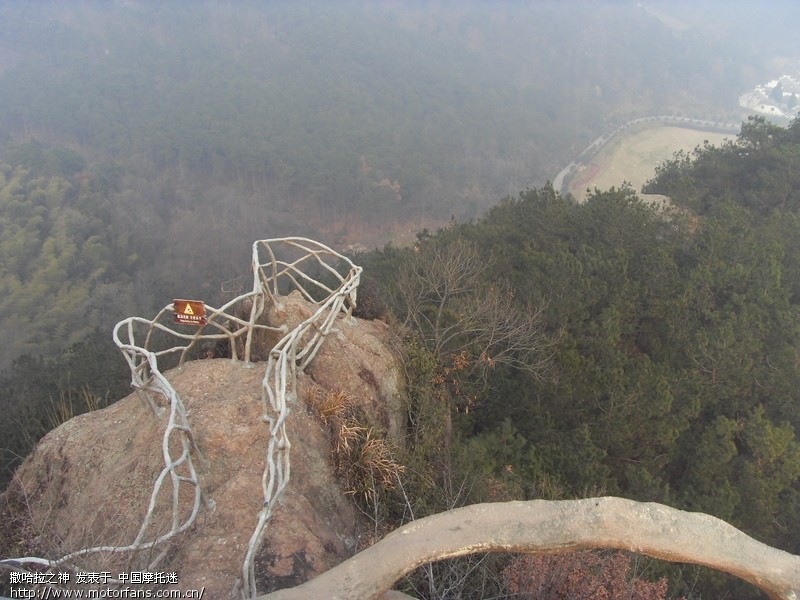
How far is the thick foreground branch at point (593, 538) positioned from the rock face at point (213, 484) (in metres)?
1.12

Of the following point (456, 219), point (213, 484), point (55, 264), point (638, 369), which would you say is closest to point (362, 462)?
point (213, 484)

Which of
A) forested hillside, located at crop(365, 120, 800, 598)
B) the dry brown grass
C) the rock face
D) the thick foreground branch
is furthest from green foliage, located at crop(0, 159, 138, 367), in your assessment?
the thick foreground branch

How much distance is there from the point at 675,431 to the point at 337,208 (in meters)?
44.9

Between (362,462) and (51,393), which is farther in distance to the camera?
(51,393)

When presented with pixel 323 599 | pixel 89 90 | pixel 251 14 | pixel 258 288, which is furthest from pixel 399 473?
pixel 251 14

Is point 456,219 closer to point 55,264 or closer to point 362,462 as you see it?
point 55,264

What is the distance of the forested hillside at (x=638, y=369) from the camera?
11.1 metres

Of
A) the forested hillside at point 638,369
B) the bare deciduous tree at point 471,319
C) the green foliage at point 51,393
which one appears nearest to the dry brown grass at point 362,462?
the forested hillside at point 638,369

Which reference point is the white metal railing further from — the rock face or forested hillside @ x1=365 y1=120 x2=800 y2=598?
forested hillside @ x1=365 y1=120 x2=800 y2=598

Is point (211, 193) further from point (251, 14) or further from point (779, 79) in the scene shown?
point (779, 79)

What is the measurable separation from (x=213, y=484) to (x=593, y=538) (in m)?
3.80

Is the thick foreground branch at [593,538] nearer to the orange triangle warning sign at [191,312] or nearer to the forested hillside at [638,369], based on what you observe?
the orange triangle warning sign at [191,312]

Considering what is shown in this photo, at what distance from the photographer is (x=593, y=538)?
15.2ft

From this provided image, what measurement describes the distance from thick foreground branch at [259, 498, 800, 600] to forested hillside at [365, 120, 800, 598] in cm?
428
